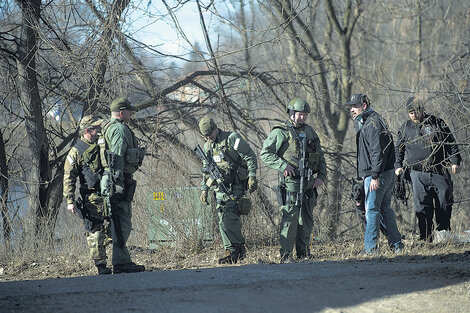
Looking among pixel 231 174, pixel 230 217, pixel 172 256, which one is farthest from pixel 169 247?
pixel 231 174

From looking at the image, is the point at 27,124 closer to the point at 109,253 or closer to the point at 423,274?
the point at 109,253

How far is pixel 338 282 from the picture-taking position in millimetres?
5660

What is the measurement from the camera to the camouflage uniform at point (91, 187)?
7.05 metres

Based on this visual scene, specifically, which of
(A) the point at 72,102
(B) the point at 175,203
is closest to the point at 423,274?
(B) the point at 175,203

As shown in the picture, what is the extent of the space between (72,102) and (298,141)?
4436 millimetres

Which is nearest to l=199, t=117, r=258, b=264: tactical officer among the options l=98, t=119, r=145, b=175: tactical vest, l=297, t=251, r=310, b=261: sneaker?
l=297, t=251, r=310, b=261: sneaker

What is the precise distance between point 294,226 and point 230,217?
82 cm

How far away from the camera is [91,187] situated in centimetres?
710

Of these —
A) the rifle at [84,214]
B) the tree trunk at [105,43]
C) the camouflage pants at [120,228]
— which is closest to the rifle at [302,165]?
the camouflage pants at [120,228]

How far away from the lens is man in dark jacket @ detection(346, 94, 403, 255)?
7.29 m

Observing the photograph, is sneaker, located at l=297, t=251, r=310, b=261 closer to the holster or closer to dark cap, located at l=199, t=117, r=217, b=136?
dark cap, located at l=199, t=117, r=217, b=136

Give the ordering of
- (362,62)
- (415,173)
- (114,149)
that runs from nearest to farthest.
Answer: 1. (114,149)
2. (415,173)
3. (362,62)

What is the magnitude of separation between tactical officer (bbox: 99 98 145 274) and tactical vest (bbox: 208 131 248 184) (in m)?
1.04

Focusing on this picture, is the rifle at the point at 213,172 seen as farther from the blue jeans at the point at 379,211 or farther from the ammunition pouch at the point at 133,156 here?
the blue jeans at the point at 379,211
